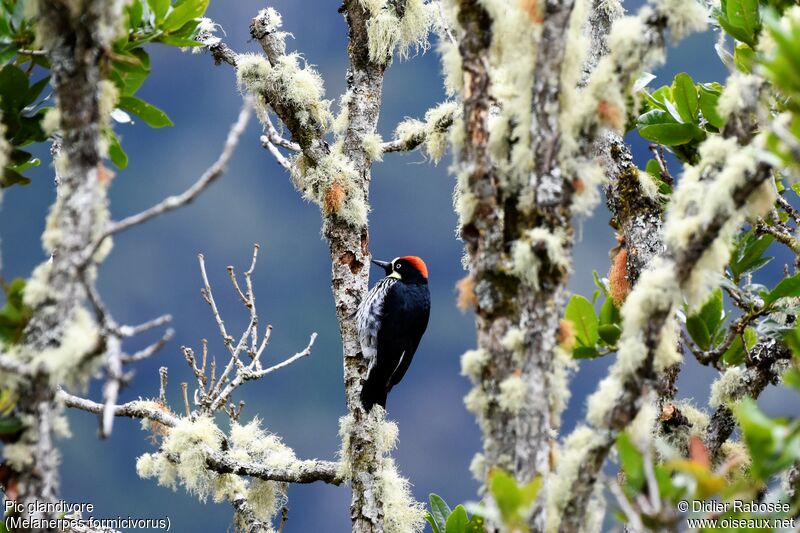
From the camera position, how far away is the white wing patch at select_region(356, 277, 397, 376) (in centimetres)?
380

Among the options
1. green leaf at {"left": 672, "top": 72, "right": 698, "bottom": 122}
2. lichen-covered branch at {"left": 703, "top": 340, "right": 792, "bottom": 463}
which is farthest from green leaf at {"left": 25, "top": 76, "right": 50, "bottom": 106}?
lichen-covered branch at {"left": 703, "top": 340, "right": 792, "bottom": 463}

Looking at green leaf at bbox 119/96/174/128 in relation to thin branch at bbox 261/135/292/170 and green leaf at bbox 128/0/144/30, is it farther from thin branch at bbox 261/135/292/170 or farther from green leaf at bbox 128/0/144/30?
thin branch at bbox 261/135/292/170

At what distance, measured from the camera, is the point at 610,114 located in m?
2.11

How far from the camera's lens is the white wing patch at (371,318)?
3796 millimetres

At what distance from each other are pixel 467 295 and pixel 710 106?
5.51ft

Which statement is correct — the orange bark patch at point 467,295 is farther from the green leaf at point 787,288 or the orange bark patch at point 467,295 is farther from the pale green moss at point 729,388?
the pale green moss at point 729,388

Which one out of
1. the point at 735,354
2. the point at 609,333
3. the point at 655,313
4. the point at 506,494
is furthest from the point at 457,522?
the point at 506,494

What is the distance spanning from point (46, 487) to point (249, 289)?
2.22 meters

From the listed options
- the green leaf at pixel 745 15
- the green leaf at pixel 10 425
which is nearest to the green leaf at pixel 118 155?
the green leaf at pixel 10 425

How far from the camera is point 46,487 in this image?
1.98m

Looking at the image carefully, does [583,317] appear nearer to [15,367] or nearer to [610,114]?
[610,114]

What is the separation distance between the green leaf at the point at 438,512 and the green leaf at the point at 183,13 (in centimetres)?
196

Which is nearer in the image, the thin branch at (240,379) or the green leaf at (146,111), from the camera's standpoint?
the green leaf at (146,111)

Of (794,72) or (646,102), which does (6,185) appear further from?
Result: (646,102)
